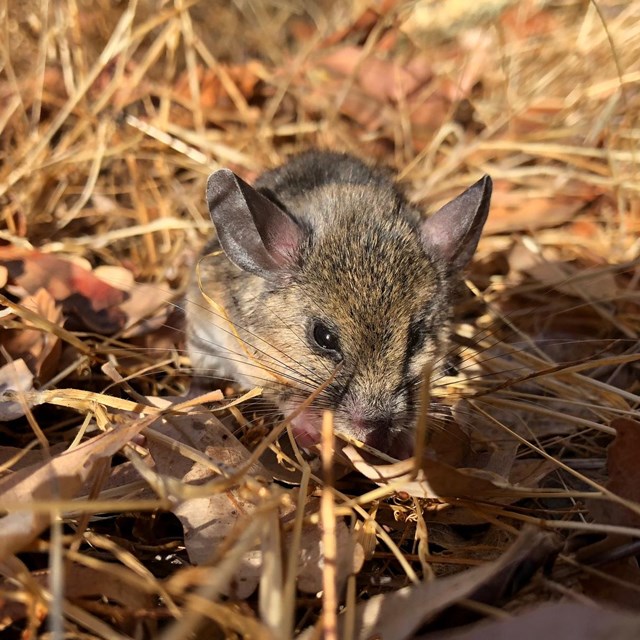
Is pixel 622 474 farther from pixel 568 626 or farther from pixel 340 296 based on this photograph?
pixel 340 296

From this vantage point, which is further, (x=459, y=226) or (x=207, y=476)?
(x=459, y=226)

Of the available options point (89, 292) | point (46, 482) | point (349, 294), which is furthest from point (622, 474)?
point (89, 292)

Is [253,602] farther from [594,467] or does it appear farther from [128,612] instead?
[594,467]

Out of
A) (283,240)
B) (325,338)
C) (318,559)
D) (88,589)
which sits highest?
(283,240)

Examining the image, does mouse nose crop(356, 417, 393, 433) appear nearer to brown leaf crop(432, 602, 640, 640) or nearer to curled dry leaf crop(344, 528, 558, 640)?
curled dry leaf crop(344, 528, 558, 640)

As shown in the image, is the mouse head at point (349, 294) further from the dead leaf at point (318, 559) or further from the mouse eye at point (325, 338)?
the dead leaf at point (318, 559)

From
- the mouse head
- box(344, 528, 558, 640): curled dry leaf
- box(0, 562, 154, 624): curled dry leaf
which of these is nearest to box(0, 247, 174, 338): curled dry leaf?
the mouse head

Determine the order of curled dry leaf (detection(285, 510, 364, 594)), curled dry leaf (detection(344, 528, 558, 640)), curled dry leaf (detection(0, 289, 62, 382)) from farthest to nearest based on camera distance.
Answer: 1. curled dry leaf (detection(0, 289, 62, 382))
2. curled dry leaf (detection(285, 510, 364, 594))
3. curled dry leaf (detection(344, 528, 558, 640))
